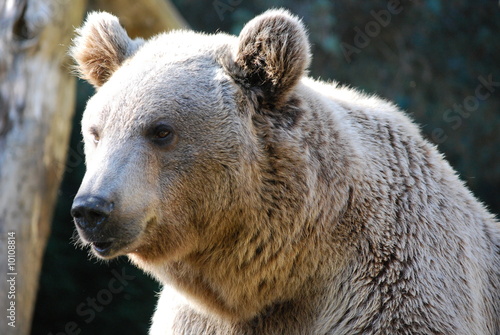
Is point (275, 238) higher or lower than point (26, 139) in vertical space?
higher

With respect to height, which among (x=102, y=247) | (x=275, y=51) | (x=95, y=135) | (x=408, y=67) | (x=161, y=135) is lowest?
(x=408, y=67)

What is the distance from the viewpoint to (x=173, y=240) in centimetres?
357

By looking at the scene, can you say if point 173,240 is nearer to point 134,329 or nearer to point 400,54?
point 134,329

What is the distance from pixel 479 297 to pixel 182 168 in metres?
1.87

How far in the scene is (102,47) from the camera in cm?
408

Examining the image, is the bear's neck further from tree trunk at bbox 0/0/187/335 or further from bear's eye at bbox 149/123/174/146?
tree trunk at bbox 0/0/187/335

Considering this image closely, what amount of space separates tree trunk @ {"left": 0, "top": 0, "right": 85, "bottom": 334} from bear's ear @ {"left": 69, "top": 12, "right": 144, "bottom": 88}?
210 cm

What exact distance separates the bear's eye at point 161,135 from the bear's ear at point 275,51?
58 centimetres

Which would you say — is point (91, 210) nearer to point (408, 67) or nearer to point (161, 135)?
point (161, 135)

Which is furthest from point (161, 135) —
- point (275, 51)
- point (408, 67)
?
point (408, 67)

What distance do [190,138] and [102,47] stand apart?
101cm

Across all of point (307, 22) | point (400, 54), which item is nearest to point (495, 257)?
point (307, 22)

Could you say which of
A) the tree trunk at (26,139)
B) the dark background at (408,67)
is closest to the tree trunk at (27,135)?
the tree trunk at (26,139)

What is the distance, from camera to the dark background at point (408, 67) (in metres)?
10.2
